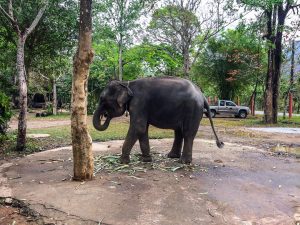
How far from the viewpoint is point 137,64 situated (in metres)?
27.8

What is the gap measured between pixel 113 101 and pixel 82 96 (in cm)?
151

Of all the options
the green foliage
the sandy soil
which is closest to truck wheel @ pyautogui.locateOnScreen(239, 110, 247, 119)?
the green foliage

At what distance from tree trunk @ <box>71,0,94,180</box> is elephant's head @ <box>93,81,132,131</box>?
4.62 feet

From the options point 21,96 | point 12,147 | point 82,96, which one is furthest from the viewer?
point 12,147

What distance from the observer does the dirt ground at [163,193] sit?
438 centimetres

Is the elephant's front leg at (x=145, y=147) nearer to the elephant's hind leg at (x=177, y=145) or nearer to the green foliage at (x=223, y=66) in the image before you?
the elephant's hind leg at (x=177, y=145)

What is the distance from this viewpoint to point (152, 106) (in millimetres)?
7164

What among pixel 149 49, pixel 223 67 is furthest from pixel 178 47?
pixel 223 67

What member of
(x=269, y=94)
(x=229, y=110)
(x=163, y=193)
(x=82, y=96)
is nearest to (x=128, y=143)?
(x=82, y=96)

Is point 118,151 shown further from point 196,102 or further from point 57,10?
point 57,10

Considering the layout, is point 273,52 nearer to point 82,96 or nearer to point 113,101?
point 113,101

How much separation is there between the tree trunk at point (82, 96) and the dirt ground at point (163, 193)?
367mm

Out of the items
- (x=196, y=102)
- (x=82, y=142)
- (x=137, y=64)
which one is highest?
(x=137, y=64)

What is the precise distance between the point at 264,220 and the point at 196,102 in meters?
3.21
